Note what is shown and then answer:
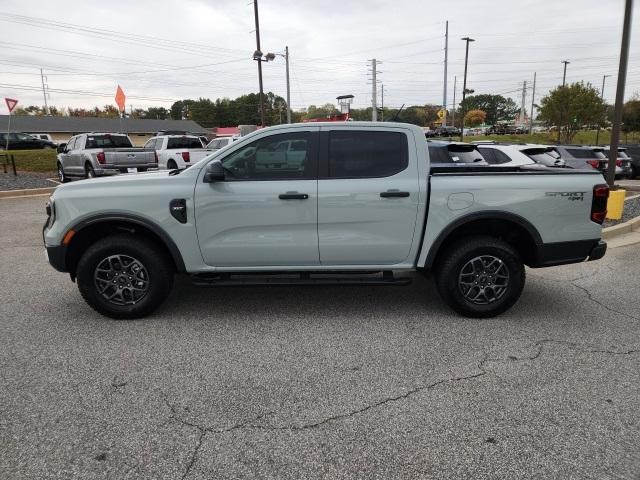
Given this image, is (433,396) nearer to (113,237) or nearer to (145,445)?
(145,445)

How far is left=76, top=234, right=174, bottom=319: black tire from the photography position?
4.42 meters

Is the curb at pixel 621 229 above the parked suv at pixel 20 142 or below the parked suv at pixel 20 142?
below

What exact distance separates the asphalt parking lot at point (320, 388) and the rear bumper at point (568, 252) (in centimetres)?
59

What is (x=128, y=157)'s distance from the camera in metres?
14.5

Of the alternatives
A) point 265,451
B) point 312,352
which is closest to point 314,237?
point 312,352

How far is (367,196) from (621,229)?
635cm

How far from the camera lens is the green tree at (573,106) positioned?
1657 inches

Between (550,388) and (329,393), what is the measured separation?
1.55m

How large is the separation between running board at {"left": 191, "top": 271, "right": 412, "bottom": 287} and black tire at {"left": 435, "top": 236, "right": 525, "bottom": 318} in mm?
401

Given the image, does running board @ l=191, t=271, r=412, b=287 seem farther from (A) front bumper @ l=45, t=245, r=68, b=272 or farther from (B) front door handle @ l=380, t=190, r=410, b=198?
(A) front bumper @ l=45, t=245, r=68, b=272


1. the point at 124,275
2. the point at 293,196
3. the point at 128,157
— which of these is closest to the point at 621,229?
the point at 293,196

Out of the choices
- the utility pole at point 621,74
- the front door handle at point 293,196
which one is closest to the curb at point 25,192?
the front door handle at point 293,196

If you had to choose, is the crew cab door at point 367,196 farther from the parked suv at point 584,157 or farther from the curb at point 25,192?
the curb at point 25,192

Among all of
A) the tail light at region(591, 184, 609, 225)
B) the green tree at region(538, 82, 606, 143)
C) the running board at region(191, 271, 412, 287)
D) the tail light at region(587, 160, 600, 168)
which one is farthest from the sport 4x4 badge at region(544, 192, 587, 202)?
the green tree at region(538, 82, 606, 143)
